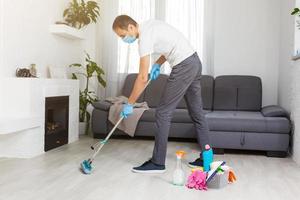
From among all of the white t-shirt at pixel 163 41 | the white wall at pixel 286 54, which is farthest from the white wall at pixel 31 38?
the white wall at pixel 286 54

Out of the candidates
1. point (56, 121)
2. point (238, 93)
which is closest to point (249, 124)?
point (238, 93)

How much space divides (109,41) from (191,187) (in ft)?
10.1

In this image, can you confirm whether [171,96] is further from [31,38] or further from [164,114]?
[31,38]

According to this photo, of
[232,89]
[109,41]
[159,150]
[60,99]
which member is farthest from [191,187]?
[109,41]

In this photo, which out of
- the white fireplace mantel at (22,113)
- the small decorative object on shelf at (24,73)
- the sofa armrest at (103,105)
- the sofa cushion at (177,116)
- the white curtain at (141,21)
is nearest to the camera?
the white fireplace mantel at (22,113)

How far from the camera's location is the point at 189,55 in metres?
2.63

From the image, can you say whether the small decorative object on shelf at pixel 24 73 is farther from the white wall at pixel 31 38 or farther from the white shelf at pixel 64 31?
the white shelf at pixel 64 31

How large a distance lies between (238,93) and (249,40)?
786 mm

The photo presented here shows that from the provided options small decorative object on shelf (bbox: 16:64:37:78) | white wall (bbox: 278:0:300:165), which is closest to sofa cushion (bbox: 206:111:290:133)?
white wall (bbox: 278:0:300:165)

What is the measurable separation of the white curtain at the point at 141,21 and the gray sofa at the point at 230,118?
0.26 metres

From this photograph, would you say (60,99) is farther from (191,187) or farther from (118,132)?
(191,187)

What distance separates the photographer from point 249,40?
180 inches

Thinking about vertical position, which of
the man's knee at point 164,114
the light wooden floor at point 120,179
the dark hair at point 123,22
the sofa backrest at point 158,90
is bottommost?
the light wooden floor at point 120,179

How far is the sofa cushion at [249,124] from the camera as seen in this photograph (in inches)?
130
